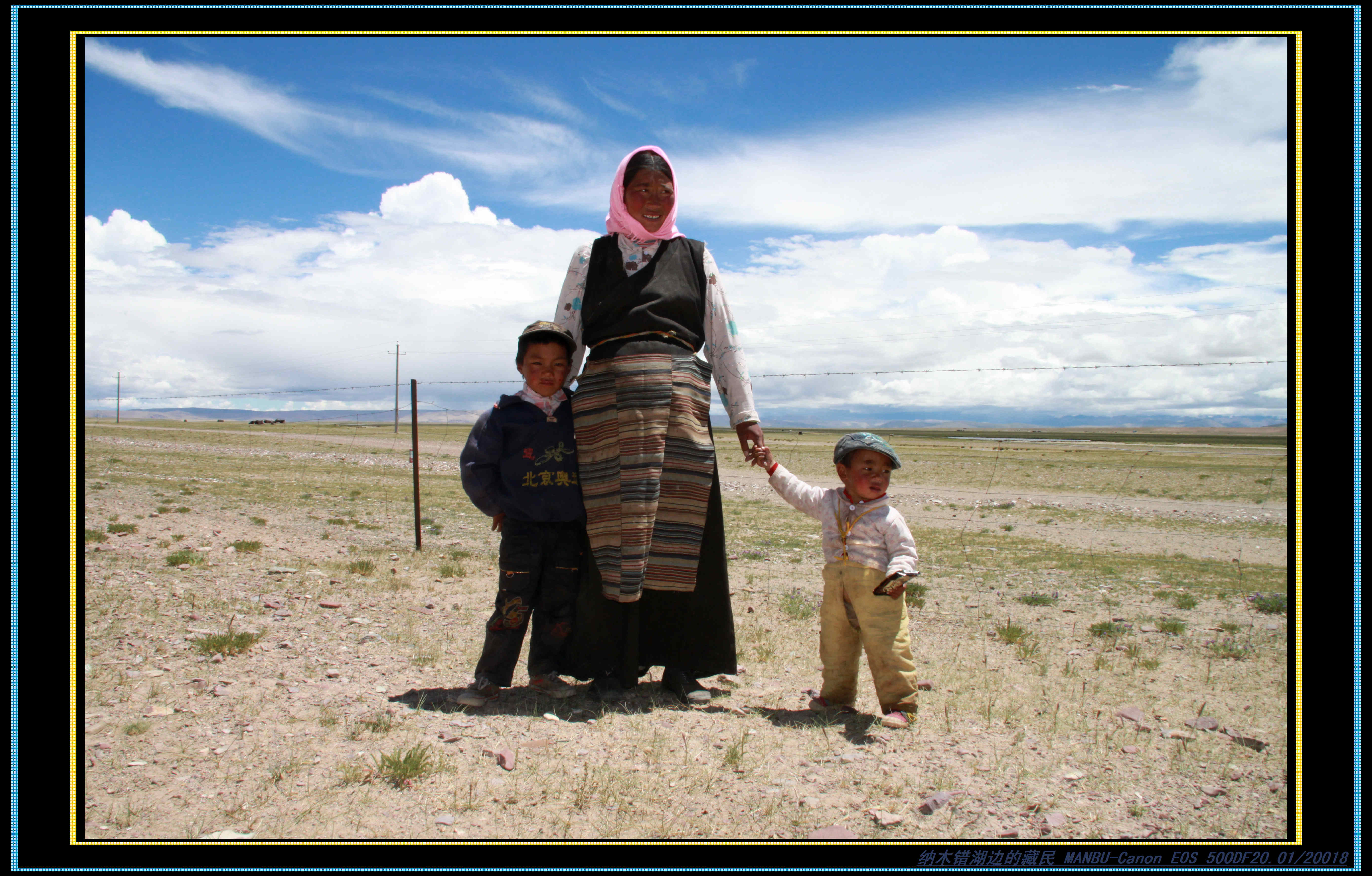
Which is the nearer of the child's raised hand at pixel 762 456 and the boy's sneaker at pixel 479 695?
the boy's sneaker at pixel 479 695

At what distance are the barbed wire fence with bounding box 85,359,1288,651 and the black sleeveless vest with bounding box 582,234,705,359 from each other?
3404mm

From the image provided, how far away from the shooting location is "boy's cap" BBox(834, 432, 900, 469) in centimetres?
328

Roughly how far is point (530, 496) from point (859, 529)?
148 cm

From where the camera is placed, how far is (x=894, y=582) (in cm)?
312

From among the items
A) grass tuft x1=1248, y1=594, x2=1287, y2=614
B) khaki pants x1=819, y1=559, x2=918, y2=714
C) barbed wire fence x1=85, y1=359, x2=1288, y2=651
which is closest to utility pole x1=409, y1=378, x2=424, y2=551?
barbed wire fence x1=85, y1=359, x2=1288, y2=651

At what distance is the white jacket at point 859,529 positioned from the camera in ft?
10.6

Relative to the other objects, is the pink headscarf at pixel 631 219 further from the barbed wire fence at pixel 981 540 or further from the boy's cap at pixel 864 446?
the barbed wire fence at pixel 981 540

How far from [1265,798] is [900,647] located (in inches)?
52.4

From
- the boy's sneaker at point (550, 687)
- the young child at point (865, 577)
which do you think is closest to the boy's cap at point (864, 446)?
the young child at point (865, 577)

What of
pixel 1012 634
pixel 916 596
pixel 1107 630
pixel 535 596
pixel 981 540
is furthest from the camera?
pixel 981 540

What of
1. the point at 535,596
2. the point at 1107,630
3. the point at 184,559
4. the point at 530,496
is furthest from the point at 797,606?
the point at 184,559

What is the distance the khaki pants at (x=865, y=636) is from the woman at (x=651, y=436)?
480mm
